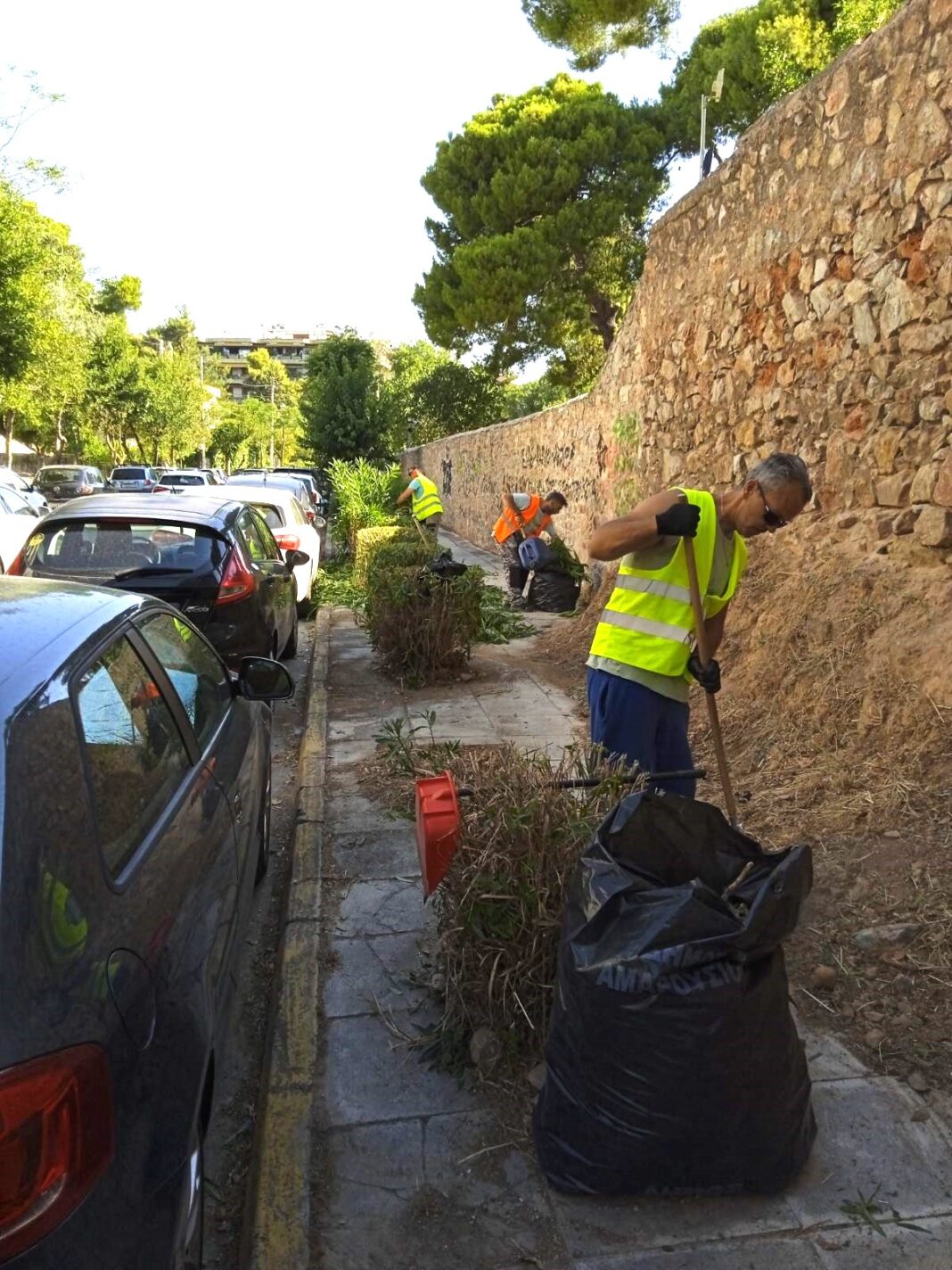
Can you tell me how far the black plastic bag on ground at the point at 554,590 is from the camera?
10984 mm

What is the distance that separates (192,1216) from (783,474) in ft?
8.64

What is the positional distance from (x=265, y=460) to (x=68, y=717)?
86989 mm

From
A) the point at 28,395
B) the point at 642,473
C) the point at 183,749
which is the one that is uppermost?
the point at 28,395

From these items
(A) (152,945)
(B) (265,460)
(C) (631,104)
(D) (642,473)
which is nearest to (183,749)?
(A) (152,945)

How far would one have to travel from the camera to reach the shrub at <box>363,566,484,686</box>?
7.71 m

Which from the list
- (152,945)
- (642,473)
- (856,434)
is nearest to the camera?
(152,945)

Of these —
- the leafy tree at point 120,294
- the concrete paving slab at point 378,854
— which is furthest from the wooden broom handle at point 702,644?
the leafy tree at point 120,294

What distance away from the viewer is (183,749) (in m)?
2.86

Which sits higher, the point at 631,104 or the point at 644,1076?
Result: the point at 631,104

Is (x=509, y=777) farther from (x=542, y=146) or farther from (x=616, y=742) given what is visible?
(x=542, y=146)

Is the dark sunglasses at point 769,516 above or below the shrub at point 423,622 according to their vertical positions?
above

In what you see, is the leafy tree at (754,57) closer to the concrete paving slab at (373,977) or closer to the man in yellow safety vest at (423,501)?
the man in yellow safety vest at (423,501)

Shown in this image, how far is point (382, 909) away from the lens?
3988mm

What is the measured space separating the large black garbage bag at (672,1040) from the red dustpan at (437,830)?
47cm
